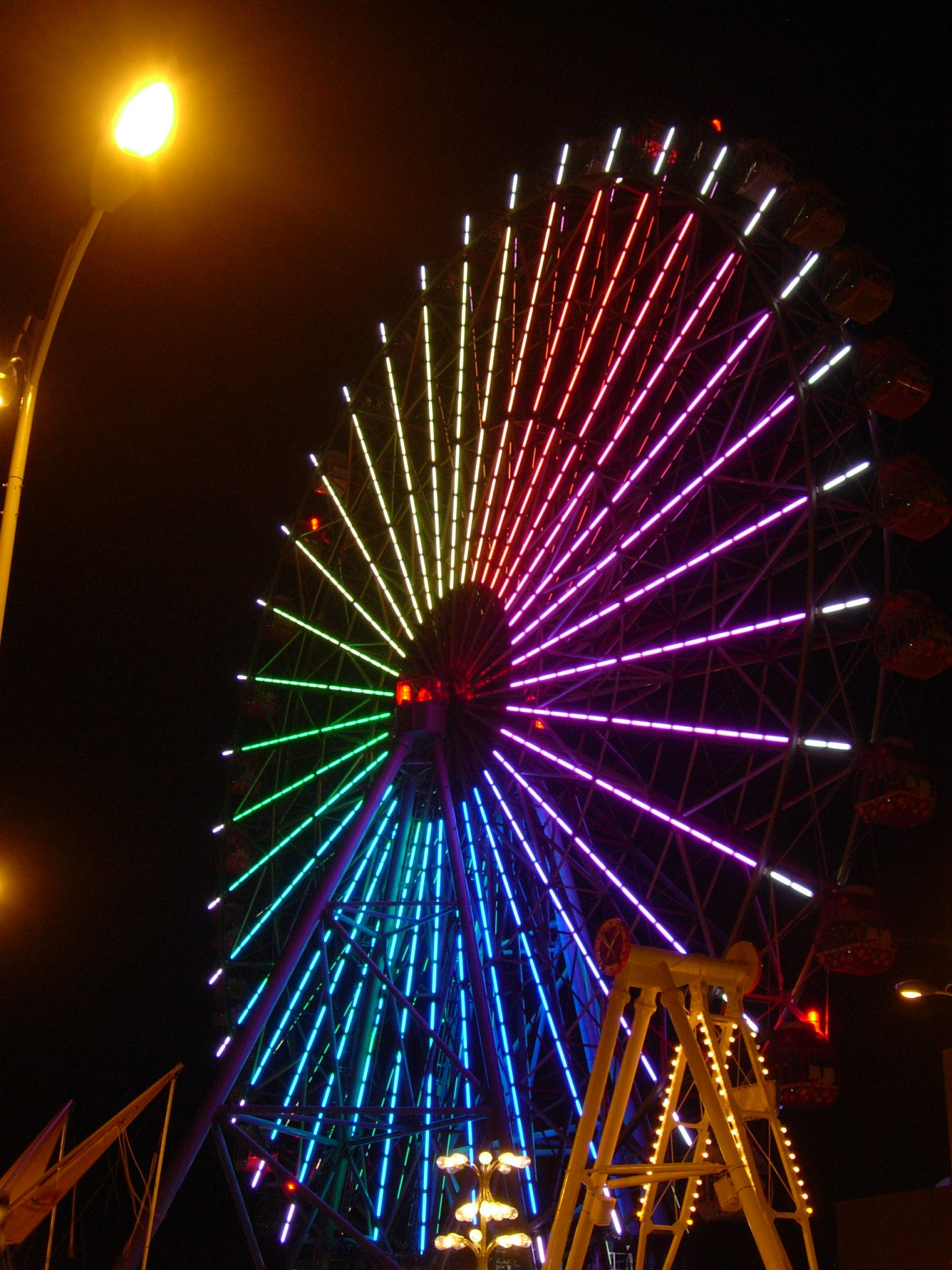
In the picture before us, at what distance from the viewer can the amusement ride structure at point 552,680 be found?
523 inches

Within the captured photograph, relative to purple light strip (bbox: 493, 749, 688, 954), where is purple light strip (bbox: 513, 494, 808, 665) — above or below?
above

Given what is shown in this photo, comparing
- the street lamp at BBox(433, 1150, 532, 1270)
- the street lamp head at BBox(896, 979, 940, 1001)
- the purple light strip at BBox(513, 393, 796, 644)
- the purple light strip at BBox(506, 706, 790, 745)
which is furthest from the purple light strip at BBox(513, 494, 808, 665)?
the street lamp at BBox(433, 1150, 532, 1270)

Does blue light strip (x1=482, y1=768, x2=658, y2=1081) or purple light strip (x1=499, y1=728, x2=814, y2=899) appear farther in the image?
blue light strip (x1=482, y1=768, x2=658, y2=1081)

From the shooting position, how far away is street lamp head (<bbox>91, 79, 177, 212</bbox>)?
4422mm

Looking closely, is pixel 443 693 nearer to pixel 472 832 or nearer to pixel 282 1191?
pixel 472 832

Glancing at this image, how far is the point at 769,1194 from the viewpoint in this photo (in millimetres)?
8562

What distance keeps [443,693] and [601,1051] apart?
9.10m

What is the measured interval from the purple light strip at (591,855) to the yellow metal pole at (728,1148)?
6.02 m

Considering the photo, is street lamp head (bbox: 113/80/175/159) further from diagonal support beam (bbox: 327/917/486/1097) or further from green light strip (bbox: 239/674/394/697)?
green light strip (bbox: 239/674/394/697)

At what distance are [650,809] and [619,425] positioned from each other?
198 inches

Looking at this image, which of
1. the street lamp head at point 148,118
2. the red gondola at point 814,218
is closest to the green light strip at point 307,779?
the red gondola at point 814,218

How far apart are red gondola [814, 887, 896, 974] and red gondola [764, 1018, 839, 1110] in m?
0.71

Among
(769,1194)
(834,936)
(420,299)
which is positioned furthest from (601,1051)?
(420,299)

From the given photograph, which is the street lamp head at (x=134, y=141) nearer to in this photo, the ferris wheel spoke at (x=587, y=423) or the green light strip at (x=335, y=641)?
the ferris wheel spoke at (x=587, y=423)
